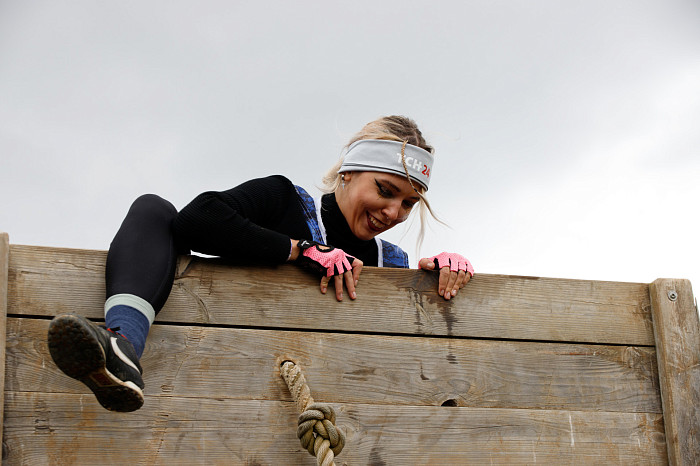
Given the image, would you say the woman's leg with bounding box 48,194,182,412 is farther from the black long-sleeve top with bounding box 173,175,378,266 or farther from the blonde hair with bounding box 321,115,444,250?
the blonde hair with bounding box 321,115,444,250

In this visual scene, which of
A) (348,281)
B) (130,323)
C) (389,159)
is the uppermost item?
(389,159)

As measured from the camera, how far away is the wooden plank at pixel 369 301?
185 cm

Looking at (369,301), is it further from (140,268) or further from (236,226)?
(140,268)

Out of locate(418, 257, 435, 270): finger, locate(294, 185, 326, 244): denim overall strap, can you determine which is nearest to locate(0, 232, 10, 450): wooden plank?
locate(294, 185, 326, 244): denim overall strap

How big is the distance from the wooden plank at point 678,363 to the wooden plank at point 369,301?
0.16 ft

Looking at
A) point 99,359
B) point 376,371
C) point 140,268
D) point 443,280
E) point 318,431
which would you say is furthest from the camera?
point 443,280

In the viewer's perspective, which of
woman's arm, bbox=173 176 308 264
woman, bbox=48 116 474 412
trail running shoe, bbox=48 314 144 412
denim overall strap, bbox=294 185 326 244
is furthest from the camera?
denim overall strap, bbox=294 185 326 244

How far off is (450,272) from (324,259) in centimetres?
38

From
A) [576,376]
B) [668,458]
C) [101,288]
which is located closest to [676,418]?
[668,458]

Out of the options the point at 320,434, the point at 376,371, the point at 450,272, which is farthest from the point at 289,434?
the point at 450,272

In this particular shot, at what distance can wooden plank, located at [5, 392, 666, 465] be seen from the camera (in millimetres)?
1733

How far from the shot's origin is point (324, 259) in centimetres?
199

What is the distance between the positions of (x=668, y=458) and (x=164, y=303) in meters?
1.51

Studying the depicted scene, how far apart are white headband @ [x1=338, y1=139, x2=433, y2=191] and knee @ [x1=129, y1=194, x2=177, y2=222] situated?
0.81 m
